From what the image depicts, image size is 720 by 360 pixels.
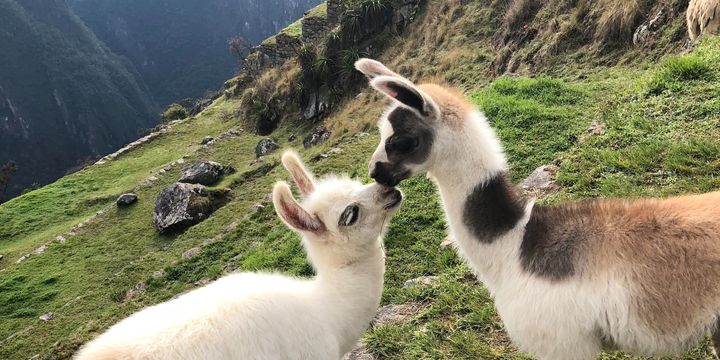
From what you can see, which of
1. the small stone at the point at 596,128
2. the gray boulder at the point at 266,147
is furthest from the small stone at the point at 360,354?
the gray boulder at the point at 266,147

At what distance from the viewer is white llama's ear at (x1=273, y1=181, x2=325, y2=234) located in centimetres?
299

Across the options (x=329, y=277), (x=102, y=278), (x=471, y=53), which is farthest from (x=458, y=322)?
(x=471, y=53)

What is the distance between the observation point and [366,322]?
11.0 ft

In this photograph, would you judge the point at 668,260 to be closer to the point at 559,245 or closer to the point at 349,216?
the point at 559,245

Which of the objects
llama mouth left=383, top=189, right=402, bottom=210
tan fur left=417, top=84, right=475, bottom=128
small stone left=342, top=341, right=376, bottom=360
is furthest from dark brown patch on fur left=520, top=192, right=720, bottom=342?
small stone left=342, top=341, right=376, bottom=360

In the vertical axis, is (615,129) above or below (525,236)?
below

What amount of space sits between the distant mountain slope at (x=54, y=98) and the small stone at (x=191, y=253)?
96.5m

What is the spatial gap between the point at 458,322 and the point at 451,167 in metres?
1.66

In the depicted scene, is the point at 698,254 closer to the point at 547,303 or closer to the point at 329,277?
the point at 547,303

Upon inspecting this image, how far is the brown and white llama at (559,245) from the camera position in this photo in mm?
2365

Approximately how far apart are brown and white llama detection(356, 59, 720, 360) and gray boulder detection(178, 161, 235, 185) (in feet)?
52.8

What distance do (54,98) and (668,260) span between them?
412ft

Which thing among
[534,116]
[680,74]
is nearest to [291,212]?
[534,116]

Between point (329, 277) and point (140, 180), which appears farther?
point (140, 180)
